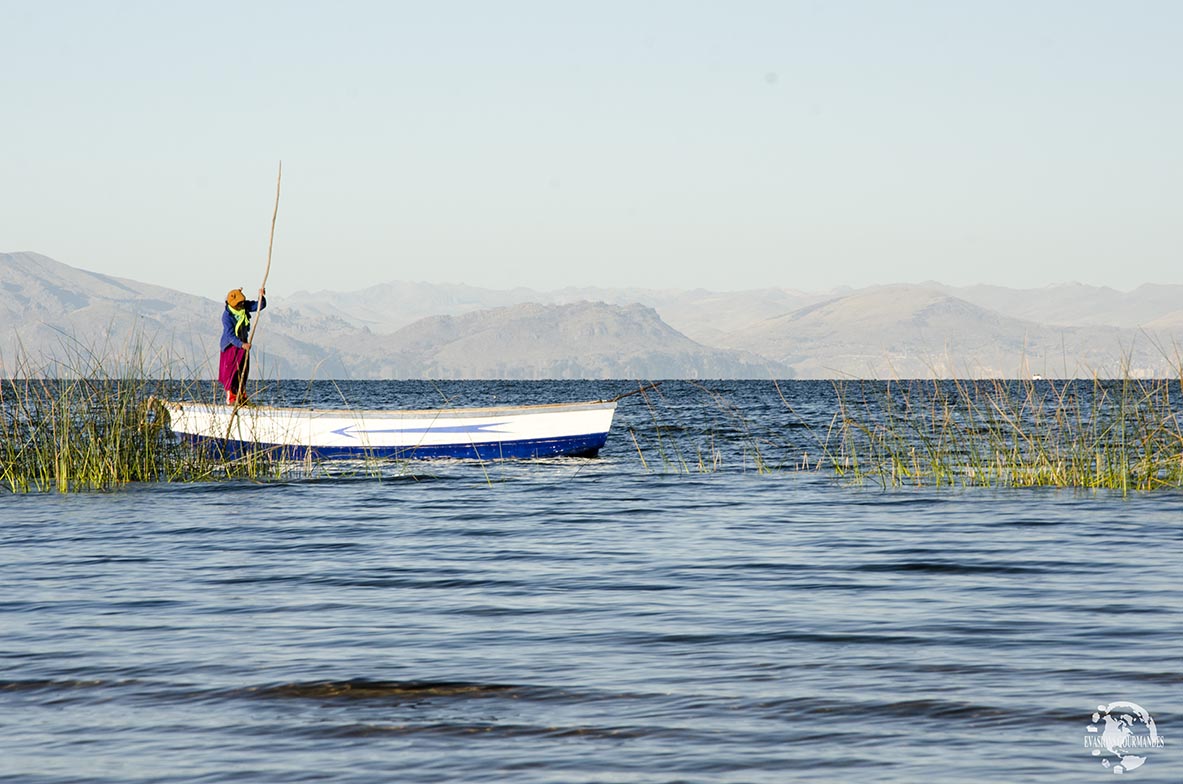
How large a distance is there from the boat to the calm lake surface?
19.0 feet

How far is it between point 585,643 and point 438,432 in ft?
46.2

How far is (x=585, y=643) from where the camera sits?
7.30m


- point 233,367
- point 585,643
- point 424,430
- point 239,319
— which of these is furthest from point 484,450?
point 585,643

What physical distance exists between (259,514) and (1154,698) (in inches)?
390

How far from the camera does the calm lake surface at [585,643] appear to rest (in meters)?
5.23

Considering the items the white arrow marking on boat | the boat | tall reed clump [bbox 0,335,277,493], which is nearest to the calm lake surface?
tall reed clump [bbox 0,335,277,493]

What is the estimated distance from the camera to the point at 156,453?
16453mm

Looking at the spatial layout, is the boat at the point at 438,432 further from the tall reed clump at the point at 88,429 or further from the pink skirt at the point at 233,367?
the tall reed clump at the point at 88,429

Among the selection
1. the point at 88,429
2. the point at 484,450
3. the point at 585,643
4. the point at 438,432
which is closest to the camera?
the point at 585,643

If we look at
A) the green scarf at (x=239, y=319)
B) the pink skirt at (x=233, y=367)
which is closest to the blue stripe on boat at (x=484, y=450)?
the pink skirt at (x=233, y=367)

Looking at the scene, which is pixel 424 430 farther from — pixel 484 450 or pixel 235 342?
pixel 235 342

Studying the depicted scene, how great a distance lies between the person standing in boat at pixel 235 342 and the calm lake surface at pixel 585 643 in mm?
3634

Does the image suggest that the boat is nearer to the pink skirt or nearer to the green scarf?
the pink skirt

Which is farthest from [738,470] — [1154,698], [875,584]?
[1154,698]
